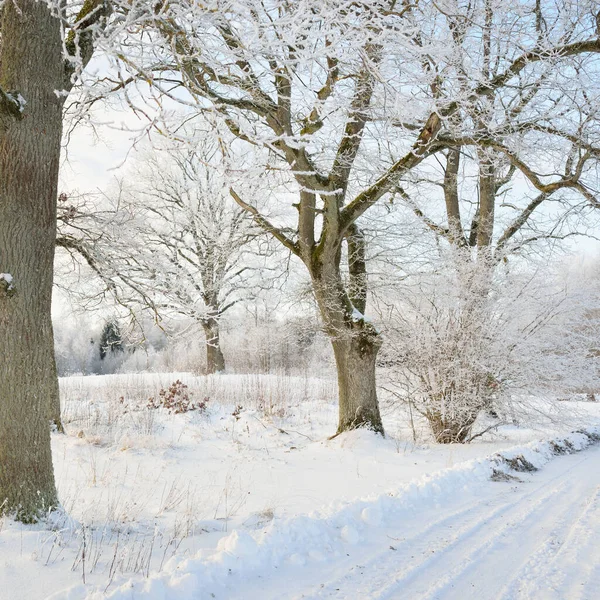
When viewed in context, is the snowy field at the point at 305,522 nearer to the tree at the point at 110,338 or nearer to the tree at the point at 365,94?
the tree at the point at 365,94

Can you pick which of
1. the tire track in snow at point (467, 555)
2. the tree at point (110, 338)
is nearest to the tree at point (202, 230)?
the tree at point (110, 338)

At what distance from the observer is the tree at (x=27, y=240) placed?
3.55 meters

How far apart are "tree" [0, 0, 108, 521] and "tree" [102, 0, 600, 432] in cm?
86

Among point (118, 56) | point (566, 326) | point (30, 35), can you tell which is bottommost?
point (566, 326)

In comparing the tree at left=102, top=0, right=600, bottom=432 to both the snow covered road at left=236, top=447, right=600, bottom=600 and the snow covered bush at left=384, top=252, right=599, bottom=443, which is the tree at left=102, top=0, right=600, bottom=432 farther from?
the snow covered road at left=236, top=447, right=600, bottom=600

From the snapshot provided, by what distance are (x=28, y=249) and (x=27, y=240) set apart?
7 centimetres

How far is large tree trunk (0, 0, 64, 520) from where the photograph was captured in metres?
3.55

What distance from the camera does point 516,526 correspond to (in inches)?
152

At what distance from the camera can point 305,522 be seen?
11.5ft

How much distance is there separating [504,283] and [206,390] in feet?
24.9

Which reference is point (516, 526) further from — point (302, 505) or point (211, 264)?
point (211, 264)

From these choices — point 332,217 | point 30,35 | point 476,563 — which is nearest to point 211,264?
point 332,217

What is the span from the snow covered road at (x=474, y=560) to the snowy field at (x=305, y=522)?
0.01 meters

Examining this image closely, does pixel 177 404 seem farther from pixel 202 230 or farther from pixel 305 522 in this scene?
pixel 202 230
